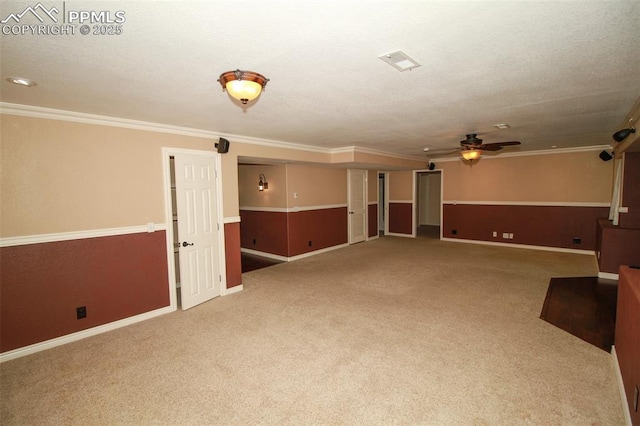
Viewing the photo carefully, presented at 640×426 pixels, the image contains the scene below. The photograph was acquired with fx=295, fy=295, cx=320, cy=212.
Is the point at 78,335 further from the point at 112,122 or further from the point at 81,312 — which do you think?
the point at 112,122

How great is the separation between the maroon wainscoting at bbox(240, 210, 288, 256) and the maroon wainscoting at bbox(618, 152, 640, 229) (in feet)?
20.2

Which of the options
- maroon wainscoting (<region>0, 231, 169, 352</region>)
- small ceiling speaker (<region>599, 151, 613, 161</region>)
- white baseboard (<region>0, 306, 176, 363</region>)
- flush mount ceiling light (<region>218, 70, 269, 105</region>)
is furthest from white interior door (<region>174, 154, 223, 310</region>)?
small ceiling speaker (<region>599, 151, 613, 161</region>)

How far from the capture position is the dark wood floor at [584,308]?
10.6 ft

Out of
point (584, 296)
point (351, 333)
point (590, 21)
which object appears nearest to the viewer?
point (590, 21)

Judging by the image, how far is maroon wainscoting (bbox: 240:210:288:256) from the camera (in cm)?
661

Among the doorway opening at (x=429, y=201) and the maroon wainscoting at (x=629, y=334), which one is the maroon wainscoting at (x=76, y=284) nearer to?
the maroon wainscoting at (x=629, y=334)

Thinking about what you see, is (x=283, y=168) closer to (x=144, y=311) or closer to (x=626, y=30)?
(x=144, y=311)

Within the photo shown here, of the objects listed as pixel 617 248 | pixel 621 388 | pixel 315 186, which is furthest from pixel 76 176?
pixel 617 248

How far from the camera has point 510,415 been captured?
210cm

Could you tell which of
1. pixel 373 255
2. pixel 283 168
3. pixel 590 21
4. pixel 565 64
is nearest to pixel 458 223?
pixel 373 255

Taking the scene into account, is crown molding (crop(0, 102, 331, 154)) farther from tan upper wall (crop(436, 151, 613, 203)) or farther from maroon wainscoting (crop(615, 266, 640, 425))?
tan upper wall (crop(436, 151, 613, 203))

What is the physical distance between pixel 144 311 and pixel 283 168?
372 cm

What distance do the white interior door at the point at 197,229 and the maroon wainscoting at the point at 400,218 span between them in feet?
21.3

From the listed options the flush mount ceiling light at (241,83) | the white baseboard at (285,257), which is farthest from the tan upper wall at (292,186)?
the flush mount ceiling light at (241,83)
